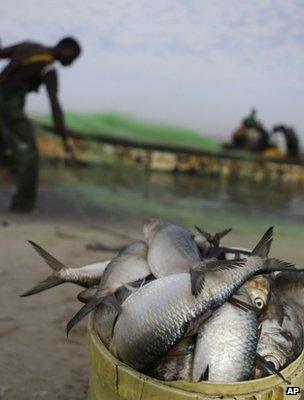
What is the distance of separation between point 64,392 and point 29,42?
5818mm

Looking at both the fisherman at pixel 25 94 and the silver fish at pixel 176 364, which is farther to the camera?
the fisherman at pixel 25 94

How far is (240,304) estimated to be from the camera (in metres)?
2.23

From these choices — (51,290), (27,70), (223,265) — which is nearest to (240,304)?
(223,265)

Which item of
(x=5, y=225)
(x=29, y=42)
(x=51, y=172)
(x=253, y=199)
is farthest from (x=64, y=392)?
(x=51, y=172)

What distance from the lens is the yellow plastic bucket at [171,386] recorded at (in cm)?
195

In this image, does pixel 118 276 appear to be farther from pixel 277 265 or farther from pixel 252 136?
pixel 252 136

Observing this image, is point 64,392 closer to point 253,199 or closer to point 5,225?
point 5,225

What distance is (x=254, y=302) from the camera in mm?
2420

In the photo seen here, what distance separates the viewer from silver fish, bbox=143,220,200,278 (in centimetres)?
263

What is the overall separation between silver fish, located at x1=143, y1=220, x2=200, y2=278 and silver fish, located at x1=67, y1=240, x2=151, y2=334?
0.20ft

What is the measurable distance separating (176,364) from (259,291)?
594 mm

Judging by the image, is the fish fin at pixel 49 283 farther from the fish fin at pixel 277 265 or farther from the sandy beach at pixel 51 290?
the fish fin at pixel 277 265

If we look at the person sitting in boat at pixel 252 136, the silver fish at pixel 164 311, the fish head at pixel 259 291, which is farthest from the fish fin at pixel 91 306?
the person sitting in boat at pixel 252 136

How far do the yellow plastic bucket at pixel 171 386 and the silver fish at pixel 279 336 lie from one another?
0.08m
